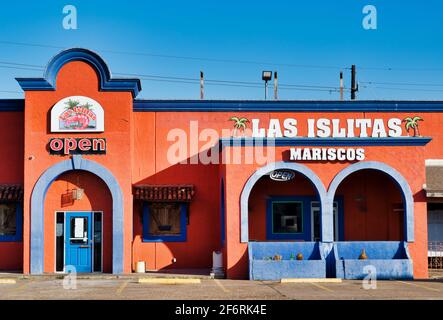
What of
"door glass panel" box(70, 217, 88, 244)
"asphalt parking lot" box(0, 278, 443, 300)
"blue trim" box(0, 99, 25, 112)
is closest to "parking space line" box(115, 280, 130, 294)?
"asphalt parking lot" box(0, 278, 443, 300)

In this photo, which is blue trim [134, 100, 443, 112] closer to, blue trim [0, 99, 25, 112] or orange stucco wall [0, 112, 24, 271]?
blue trim [0, 99, 25, 112]

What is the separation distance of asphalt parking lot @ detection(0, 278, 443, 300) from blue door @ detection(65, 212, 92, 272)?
189cm

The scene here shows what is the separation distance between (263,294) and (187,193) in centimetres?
709

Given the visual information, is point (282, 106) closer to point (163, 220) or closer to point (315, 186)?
point (315, 186)

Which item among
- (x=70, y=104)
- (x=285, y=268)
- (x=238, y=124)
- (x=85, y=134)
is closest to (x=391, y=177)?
(x=285, y=268)

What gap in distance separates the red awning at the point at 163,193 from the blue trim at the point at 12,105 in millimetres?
5211

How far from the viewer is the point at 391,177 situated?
23.8 metres

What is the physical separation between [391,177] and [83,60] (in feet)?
37.8

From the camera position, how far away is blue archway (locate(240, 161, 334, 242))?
2323cm

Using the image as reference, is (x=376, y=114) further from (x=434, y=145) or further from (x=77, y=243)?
(x=77, y=243)

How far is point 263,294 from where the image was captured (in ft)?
61.9

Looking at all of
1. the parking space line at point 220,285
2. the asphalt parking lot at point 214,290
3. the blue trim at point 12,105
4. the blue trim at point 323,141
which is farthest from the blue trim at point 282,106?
the parking space line at point 220,285

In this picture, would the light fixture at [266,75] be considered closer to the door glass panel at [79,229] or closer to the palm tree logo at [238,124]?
the palm tree logo at [238,124]

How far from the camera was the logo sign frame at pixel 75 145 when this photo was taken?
24.2m
